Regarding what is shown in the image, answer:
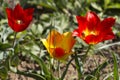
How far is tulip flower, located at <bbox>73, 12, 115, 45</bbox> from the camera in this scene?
8.95ft

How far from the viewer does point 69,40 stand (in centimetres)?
286

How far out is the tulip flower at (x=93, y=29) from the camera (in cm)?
273

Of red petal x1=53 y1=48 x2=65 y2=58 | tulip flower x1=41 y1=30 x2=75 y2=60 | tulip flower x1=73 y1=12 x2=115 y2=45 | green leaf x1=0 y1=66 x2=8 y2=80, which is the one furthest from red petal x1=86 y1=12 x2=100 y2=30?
green leaf x1=0 y1=66 x2=8 y2=80

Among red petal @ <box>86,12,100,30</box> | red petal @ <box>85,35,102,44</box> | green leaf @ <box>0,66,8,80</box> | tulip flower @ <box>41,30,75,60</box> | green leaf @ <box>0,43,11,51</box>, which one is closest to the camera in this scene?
red petal @ <box>85,35,102,44</box>

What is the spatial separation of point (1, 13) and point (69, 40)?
4.01ft

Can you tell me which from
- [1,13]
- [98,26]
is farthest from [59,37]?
[1,13]

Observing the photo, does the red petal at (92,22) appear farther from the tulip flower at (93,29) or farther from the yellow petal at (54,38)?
the yellow petal at (54,38)

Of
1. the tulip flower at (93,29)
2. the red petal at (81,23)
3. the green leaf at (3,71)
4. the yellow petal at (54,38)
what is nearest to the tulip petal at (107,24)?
the tulip flower at (93,29)

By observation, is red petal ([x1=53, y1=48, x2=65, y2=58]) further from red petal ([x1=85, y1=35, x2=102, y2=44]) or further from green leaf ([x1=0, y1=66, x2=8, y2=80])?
green leaf ([x1=0, y1=66, x2=8, y2=80])

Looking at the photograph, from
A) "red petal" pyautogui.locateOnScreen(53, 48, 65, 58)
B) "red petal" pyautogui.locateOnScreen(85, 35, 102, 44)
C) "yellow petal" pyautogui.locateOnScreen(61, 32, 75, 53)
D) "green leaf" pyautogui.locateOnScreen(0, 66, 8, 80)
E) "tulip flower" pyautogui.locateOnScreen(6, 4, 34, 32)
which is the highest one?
"tulip flower" pyautogui.locateOnScreen(6, 4, 34, 32)

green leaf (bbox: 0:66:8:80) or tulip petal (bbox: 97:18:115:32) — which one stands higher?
tulip petal (bbox: 97:18:115:32)

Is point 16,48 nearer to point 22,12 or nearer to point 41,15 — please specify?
point 22,12

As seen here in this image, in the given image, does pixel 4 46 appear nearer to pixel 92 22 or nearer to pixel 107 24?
pixel 92 22

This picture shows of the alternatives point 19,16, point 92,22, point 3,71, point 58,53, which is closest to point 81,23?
point 92,22
